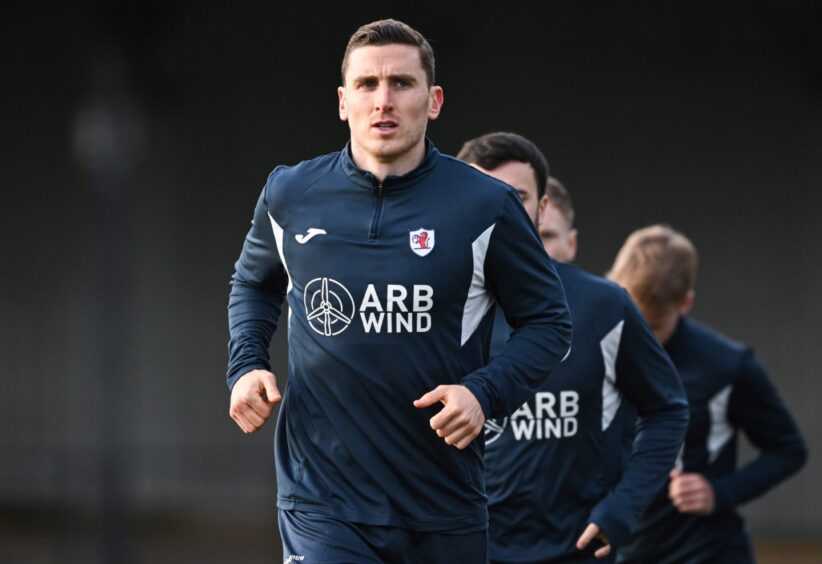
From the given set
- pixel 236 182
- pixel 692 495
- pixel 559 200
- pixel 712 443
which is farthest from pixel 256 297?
pixel 236 182

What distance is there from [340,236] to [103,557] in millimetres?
10381

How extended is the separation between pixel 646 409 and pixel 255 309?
5.15ft

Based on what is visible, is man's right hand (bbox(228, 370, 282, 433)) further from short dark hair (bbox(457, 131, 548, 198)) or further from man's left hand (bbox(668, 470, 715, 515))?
man's left hand (bbox(668, 470, 715, 515))

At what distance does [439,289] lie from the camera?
3.99 metres

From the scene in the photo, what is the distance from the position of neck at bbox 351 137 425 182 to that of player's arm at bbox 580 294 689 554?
4.01ft

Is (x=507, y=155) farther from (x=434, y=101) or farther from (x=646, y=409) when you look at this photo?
(x=646, y=409)

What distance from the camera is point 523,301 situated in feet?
13.5

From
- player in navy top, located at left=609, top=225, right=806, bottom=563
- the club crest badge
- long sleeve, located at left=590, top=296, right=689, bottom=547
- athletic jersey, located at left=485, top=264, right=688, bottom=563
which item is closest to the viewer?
the club crest badge

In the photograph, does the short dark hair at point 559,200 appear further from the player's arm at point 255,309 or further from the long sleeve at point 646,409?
the player's arm at point 255,309

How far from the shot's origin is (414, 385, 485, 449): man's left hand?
12.3 ft

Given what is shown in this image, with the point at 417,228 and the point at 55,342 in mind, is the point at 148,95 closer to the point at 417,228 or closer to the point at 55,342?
the point at 55,342

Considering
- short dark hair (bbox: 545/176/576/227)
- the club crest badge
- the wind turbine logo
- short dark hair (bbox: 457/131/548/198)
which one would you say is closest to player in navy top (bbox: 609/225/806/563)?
short dark hair (bbox: 545/176/576/227)

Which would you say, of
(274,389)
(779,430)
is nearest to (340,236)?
(274,389)

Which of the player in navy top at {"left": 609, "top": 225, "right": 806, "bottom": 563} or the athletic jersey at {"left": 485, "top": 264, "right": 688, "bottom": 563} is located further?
the player in navy top at {"left": 609, "top": 225, "right": 806, "bottom": 563}
